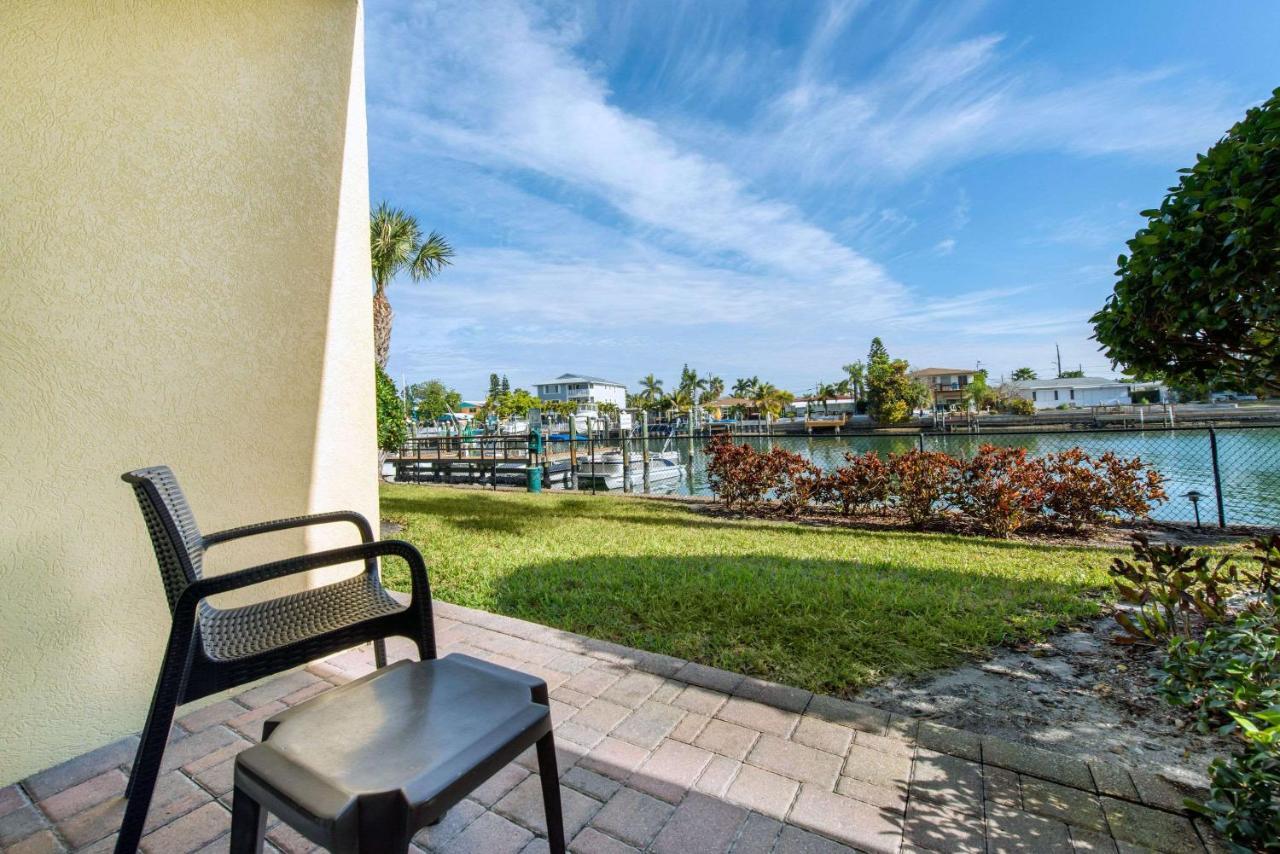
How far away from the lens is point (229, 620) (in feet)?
4.10

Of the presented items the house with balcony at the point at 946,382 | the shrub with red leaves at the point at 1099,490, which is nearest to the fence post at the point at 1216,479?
the shrub with red leaves at the point at 1099,490

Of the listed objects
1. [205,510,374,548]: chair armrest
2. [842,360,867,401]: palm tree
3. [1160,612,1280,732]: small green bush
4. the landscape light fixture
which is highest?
[842,360,867,401]: palm tree

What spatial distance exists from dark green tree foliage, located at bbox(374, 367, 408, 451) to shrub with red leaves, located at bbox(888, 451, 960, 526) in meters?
5.63

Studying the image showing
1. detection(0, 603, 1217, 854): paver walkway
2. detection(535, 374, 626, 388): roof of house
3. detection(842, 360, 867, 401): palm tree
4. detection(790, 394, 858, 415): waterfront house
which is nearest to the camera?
detection(0, 603, 1217, 854): paver walkway

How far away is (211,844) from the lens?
1.16 meters

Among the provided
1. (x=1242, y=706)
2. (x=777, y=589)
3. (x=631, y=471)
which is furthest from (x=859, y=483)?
(x=631, y=471)

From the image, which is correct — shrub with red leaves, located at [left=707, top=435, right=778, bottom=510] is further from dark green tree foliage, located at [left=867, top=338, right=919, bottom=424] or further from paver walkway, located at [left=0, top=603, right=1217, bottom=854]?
dark green tree foliage, located at [left=867, top=338, right=919, bottom=424]

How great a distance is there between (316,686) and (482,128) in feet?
22.0

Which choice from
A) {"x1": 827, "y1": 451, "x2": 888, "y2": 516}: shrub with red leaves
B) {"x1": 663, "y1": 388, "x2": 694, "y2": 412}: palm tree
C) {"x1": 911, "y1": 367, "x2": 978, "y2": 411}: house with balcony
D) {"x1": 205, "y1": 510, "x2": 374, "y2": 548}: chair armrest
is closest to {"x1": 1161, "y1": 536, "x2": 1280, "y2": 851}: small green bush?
{"x1": 205, "y1": 510, "x2": 374, "y2": 548}: chair armrest

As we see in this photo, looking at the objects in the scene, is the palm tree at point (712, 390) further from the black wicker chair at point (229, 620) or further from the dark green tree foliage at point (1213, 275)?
the black wicker chair at point (229, 620)

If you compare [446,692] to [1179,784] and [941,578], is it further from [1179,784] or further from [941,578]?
[941,578]

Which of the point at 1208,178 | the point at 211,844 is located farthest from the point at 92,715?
the point at 1208,178

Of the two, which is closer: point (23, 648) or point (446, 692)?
point (446, 692)

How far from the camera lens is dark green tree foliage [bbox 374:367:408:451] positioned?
5.97 metres
